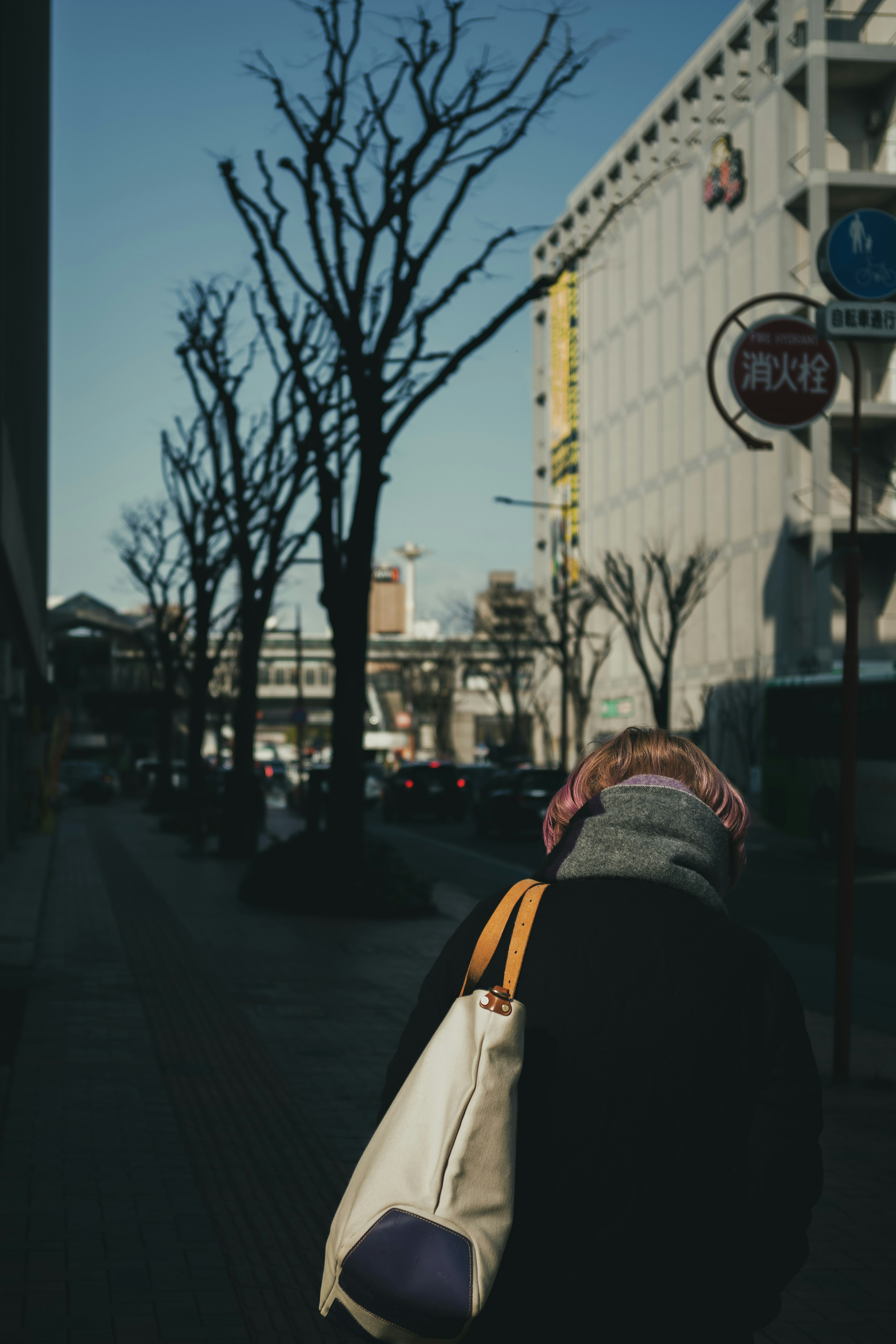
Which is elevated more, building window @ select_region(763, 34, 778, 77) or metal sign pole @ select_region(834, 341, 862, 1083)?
building window @ select_region(763, 34, 778, 77)

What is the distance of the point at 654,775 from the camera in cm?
237

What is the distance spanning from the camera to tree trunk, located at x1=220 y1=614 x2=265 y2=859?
76.6 ft

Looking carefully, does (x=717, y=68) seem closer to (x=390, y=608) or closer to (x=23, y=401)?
(x=23, y=401)

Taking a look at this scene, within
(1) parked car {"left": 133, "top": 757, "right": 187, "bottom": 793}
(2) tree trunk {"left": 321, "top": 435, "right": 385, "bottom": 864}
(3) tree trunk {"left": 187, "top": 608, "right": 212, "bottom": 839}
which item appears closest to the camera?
(2) tree trunk {"left": 321, "top": 435, "right": 385, "bottom": 864}

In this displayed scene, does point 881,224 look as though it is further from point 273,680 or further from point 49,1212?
point 273,680

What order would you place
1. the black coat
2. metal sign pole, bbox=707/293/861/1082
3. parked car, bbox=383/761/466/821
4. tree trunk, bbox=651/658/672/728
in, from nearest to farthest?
the black coat < metal sign pole, bbox=707/293/861/1082 < parked car, bbox=383/761/466/821 < tree trunk, bbox=651/658/672/728

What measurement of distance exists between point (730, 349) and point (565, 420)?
3097cm

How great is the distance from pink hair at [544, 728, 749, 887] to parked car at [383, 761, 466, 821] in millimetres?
35900

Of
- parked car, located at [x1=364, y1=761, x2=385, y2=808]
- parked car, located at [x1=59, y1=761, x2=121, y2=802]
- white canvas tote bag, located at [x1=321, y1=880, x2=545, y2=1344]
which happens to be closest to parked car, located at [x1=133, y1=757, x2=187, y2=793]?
parked car, located at [x1=59, y1=761, x2=121, y2=802]

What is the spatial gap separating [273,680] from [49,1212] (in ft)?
447

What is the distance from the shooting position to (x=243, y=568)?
81.4 ft

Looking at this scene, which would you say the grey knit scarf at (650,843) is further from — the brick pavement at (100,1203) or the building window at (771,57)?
the building window at (771,57)

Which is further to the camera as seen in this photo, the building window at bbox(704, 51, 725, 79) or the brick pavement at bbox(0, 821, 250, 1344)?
the building window at bbox(704, 51, 725, 79)

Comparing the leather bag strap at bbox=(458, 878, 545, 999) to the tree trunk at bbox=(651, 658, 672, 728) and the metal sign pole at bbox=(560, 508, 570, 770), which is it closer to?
the metal sign pole at bbox=(560, 508, 570, 770)
